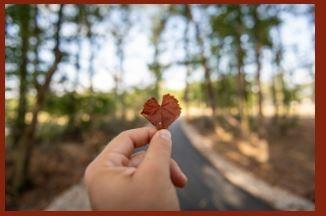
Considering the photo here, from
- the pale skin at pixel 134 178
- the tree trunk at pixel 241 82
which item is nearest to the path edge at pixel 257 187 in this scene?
the tree trunk at pixel 241 82

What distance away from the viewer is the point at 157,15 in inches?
1382

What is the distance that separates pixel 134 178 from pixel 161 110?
0.38m

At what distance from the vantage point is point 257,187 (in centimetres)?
1575

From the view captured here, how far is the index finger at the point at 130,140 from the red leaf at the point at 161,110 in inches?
1.8

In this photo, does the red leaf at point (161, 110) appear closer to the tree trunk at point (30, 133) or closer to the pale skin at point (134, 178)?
the pale skin at point (134, 178)

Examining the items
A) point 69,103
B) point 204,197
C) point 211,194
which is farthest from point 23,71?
point 211,194

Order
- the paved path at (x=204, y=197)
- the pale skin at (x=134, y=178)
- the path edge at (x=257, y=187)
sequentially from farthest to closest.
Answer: the path edge at (x=257, y=187) < the paved path at (x=204, y=197) < the pale skin at (x=134, y=178)

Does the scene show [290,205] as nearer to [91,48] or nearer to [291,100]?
[291,100]

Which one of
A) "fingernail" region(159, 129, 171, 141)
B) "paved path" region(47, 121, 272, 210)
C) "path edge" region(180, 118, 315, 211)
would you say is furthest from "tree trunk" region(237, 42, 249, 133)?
"fingernail" region(159, 129, 171, 141)

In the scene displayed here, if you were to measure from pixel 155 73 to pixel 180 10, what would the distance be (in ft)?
16.2

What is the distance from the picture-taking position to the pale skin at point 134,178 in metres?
1.69

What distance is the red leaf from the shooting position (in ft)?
6.37

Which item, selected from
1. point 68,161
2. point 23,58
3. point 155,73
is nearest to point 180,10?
point 155,73

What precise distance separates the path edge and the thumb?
460 inches
